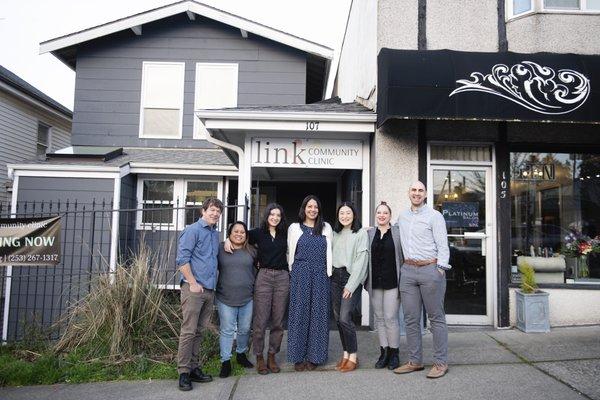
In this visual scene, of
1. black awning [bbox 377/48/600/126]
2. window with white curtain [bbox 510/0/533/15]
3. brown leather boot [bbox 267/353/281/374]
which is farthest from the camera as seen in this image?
window with white curtain [bbox 510/0/533/15]

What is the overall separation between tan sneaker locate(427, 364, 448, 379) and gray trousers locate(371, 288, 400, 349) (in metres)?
0.42

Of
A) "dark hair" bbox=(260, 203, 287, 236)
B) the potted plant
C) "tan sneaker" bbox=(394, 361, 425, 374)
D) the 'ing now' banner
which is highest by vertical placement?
"dark hair" bbox=(260, 203, 287, 236)

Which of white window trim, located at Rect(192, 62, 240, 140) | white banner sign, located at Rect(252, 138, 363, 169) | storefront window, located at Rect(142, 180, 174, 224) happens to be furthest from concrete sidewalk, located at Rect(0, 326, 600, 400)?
white window trim, located at Rect(192, 62, 240, 140)

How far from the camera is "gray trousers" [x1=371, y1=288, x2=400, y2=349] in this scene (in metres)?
4.56

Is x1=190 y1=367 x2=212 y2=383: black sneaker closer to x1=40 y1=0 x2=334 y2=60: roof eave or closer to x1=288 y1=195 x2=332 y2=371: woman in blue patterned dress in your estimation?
x1=288 y1=195 x2=332 y2=371: woman in blue patterned dress

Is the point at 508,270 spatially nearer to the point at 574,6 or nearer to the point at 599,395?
the point at 599,395

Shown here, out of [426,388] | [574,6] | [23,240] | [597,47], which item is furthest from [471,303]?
[23,240]

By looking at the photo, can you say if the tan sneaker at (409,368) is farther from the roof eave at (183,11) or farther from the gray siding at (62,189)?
the roof eave at (183,11)

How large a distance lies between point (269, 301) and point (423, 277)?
1623 millimetres

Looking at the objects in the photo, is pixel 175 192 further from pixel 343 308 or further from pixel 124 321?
pixel 343 308

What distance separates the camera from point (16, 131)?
13.6 m

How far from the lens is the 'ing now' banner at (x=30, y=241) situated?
6426 mm

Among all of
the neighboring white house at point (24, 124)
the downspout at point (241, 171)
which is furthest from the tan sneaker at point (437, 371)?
the neighboring white house at point (24, 124)

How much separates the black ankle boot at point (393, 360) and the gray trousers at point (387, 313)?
56 mm
